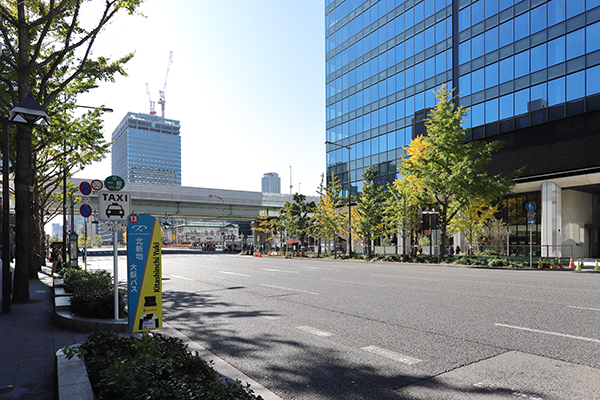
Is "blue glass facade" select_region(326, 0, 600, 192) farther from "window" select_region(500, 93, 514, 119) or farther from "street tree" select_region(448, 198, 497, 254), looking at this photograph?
"street tree" select_region(448, 198, 497, 254)

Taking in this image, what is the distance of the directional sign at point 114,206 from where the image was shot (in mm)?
7750

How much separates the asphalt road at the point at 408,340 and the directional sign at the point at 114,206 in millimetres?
2694

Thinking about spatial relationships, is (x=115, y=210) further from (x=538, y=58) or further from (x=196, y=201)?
(x=196, y=201)

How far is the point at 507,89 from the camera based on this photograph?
109 ft

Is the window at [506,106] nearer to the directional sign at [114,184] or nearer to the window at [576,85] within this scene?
the window at [576,85]

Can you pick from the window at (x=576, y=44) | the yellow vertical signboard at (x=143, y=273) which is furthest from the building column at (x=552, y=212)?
the yellow vertical signboard at (x=143, y=273)

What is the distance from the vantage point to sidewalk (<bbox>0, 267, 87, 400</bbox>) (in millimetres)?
4719

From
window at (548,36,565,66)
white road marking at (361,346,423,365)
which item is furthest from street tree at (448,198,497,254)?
white road marking at (361,346,423,365)

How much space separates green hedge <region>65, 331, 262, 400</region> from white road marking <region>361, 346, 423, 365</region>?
239 cm

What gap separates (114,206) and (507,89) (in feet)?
110

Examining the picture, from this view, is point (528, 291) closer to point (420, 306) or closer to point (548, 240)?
point (420, 306)

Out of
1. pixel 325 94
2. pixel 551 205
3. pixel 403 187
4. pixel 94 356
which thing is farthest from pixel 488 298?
pixel 325 94

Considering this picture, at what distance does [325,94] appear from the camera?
56438 mm

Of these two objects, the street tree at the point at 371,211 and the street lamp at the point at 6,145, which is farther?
the street tree at the point at 371,211
